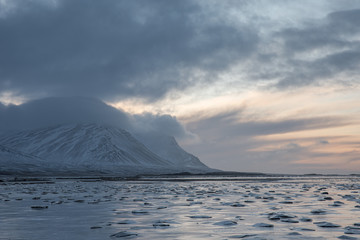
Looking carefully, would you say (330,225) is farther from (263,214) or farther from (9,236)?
(9,236)

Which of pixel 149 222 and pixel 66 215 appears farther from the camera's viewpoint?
pixel 66 215

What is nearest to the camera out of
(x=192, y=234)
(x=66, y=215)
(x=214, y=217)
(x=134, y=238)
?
(x=134, y=238)

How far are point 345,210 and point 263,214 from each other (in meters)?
3.90

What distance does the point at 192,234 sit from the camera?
10914 millimetres

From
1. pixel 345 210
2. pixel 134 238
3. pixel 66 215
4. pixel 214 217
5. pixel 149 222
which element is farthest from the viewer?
pixel 345 210

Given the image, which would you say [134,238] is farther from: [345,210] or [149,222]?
[345,210]

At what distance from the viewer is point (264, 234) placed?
10617 millimetres

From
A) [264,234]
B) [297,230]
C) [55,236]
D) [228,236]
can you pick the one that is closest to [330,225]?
[297,230]

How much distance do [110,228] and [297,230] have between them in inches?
209

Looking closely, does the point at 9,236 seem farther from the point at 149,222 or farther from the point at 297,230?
the point at 297,230

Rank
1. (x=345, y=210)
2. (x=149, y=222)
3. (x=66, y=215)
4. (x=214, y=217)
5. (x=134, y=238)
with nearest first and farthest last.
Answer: (x=134, y=238)
(x=149, y=222)
(x=214, y=217)
(x=66, y=215)
(x=345, y=210)

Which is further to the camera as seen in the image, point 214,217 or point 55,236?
point 214,217

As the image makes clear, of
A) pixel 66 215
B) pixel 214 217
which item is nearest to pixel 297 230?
pixel 214 217

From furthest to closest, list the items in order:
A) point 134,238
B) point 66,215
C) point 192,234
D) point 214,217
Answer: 1. point 66,215
2. point 214,217
3. point 192,234
4. point 134,238
